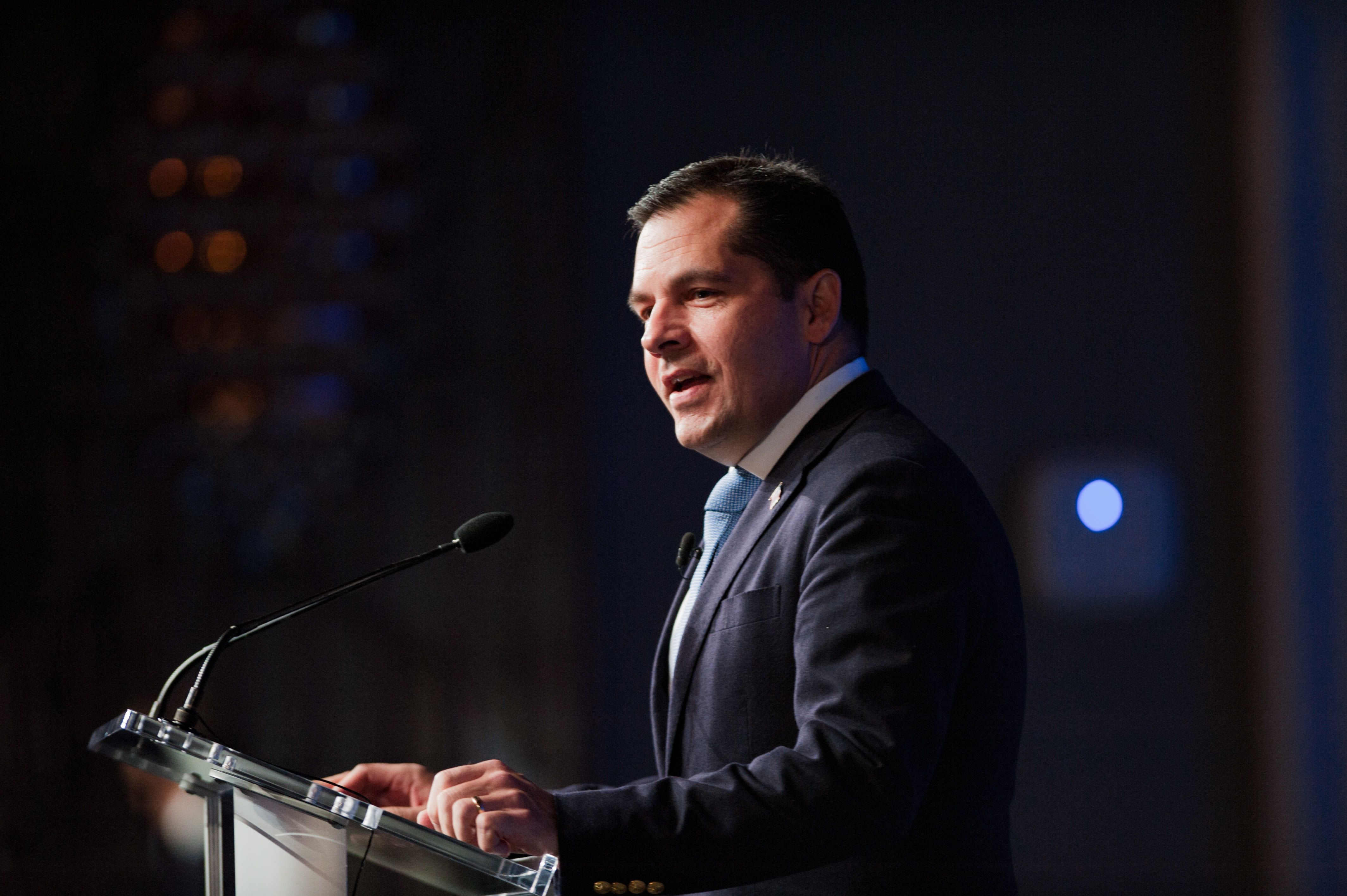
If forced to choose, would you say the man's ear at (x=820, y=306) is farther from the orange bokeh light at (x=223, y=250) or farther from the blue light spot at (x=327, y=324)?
the orange bokeh light at (x=223, y=250)

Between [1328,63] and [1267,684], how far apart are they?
1982mm

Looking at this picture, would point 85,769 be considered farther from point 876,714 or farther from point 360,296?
point 876,714

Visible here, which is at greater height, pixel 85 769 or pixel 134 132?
pixel 134 132

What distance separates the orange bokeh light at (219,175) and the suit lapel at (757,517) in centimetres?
292

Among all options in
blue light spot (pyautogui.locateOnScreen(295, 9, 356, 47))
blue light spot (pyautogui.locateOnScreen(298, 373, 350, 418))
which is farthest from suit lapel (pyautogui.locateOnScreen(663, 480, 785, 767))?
blue light spot (pyautogui.locateOnScreen(295, 9, 356, 47))

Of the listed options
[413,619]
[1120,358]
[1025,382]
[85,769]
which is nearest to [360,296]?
[413,619]

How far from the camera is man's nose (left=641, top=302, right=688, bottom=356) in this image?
1.50 metres

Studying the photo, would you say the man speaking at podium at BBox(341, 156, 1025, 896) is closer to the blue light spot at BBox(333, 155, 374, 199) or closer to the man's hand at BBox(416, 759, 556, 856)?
A: the man's hand at BBox(416, 759, 556, 856)

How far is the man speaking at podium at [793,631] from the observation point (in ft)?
3.50

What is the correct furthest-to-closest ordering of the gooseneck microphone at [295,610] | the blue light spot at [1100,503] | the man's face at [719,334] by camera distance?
the blue light spot at [1100,503] → the man's face at [719,334] → the gooseneck microphone at [295,610]

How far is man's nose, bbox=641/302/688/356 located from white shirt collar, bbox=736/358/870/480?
0.15 meters

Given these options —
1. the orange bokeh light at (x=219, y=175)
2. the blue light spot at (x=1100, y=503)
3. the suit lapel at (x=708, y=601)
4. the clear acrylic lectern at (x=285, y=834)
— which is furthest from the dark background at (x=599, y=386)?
the clear acrylic lectern at (x=285, y=834)

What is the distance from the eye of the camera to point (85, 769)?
12.1 ft

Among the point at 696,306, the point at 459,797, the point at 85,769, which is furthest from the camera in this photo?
the point at 85,769
